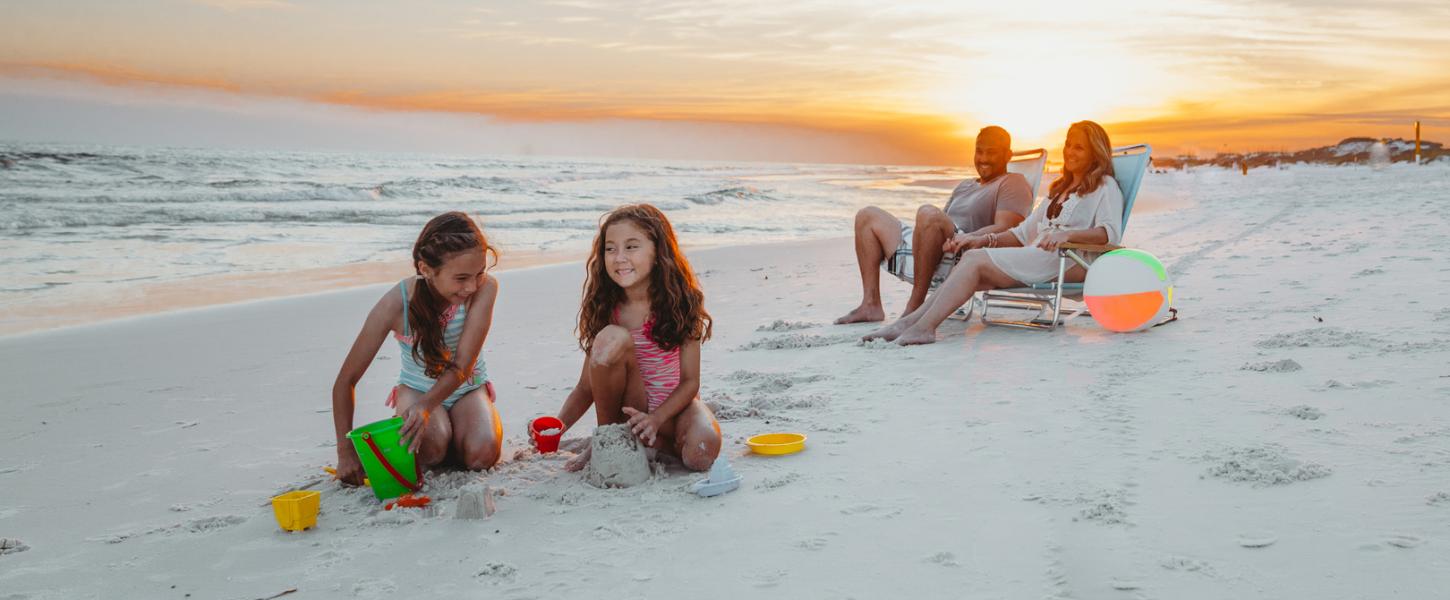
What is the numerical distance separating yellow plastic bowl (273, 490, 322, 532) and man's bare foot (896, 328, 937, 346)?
11.1 feet

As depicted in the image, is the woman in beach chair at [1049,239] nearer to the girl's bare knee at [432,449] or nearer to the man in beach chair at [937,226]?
the man in beach chair at [937,226]

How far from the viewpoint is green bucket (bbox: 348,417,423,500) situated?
9.66ft

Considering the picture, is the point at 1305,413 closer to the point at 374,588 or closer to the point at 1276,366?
the point at 1276,366

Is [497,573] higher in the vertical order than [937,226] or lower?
lower

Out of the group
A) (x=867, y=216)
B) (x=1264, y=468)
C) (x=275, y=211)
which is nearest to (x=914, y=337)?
(x=867, y=216)

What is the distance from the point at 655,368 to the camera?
337cm

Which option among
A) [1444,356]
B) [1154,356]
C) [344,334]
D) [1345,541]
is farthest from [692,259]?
[1345,541]

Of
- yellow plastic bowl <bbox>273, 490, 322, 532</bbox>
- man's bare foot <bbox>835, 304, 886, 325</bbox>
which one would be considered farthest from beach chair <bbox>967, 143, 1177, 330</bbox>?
yellow plastic bowl <bbox>273, 490, 322, 532</bbox>

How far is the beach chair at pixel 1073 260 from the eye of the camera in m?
5.53

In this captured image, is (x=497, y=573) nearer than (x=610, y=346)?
Yes

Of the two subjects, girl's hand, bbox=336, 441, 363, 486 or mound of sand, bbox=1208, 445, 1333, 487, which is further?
girl's hand, bbox=336, 441, 363, 486

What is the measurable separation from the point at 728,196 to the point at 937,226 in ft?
66.7

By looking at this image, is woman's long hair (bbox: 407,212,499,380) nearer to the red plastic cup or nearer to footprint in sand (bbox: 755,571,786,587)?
the red plastic cup

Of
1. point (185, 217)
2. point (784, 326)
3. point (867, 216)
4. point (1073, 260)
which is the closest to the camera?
point (1073, 260)
